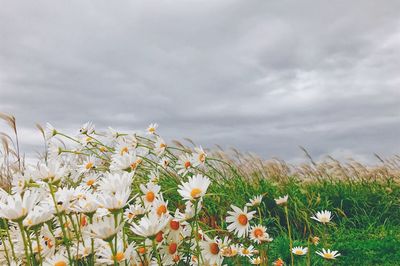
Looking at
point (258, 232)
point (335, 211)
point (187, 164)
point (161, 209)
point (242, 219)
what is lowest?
point (335, 211)

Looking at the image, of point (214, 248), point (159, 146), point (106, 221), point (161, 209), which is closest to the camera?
point (106, 221)

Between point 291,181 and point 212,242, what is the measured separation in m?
4.68

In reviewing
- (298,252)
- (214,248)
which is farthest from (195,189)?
(298,252)

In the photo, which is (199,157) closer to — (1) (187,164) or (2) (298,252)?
(1) (187,164)

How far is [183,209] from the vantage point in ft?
18.0

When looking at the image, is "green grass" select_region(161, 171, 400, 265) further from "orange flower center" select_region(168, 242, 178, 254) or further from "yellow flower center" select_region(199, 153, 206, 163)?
"orange flower center" select_region(168, 242, 178, 254)

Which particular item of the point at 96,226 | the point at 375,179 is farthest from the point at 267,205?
the point at 96,226

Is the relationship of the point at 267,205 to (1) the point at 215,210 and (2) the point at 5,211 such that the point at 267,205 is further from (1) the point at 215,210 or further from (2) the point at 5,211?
(2) the point at 5,211

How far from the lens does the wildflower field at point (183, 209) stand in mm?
2232

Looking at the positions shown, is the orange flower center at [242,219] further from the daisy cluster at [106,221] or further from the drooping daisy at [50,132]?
the drooping daisy at [50,132]

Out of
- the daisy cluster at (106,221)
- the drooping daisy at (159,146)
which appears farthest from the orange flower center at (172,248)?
the drooping daisy at (159,146)

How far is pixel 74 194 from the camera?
2459 millimetres

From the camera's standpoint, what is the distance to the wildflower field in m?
2.23

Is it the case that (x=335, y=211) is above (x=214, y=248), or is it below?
below
